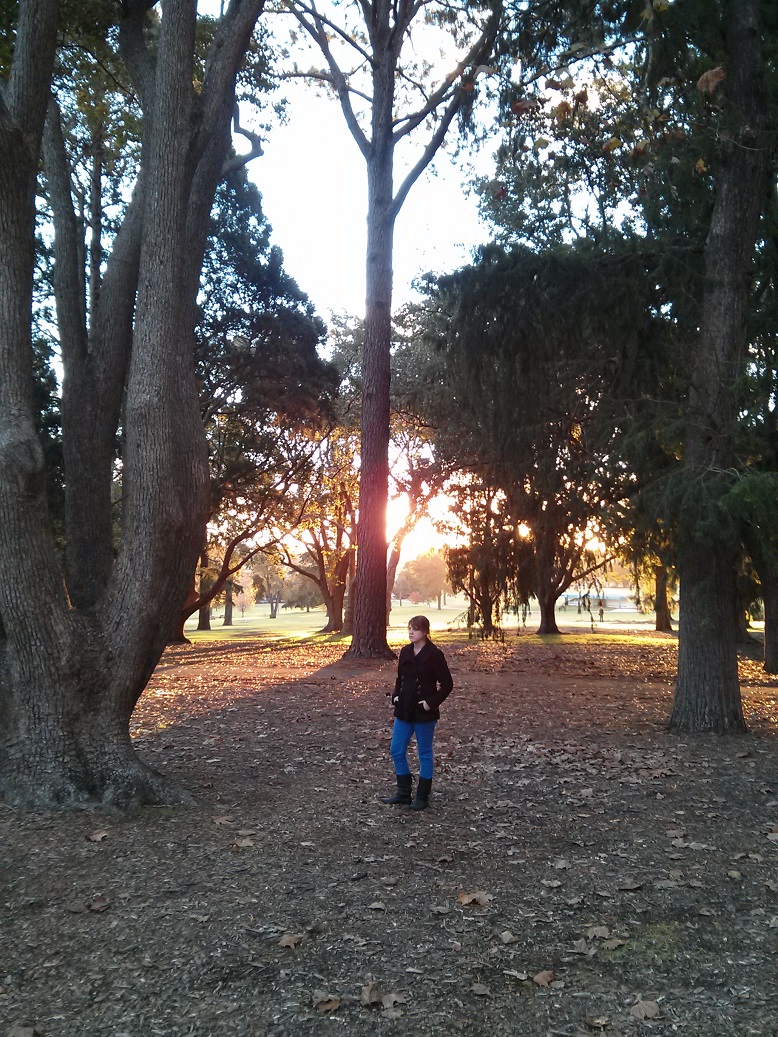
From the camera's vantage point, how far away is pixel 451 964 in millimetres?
4199

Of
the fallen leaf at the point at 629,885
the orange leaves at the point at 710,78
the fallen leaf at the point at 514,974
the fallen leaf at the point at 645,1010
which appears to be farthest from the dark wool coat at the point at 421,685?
the orange leaves at the point at 710,78

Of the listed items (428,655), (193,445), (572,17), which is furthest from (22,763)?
(572,17)

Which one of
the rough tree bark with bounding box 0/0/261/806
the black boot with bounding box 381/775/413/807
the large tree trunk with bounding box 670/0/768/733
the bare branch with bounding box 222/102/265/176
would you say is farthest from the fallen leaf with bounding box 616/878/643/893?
the bare branch with bounding box 222/102/265/176

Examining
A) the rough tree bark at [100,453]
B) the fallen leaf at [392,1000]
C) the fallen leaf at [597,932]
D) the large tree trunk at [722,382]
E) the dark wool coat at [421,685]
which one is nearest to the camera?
the fallen leaf at [392,1000]

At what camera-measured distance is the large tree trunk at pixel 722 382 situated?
32.1 feet

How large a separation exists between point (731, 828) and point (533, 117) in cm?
882

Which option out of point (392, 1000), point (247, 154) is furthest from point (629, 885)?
point (247, 154)

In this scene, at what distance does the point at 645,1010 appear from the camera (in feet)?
12.1

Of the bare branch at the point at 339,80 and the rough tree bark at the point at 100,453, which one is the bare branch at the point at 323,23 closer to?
the bare branch at the point at 339,80

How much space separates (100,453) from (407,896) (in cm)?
471

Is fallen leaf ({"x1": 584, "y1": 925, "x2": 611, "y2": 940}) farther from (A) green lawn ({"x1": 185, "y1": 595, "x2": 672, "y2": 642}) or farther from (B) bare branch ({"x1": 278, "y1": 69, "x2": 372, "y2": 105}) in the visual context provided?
(B) bare branch ({"x1": 278, "y1": 69, "x2": 372, "y2": 105})

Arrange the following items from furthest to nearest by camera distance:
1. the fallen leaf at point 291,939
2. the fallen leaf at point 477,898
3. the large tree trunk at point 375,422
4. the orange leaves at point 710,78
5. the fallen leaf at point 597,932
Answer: the large tree trunk at point 375,422, the orange leaves at point 710,78, the fallen leaf at point 477,898, the fallen leaf at point 597,932, the fallen leaf at point 291,939

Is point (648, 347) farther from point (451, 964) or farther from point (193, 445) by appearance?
point (451, 964)

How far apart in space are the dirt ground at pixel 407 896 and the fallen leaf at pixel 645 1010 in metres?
0.02
